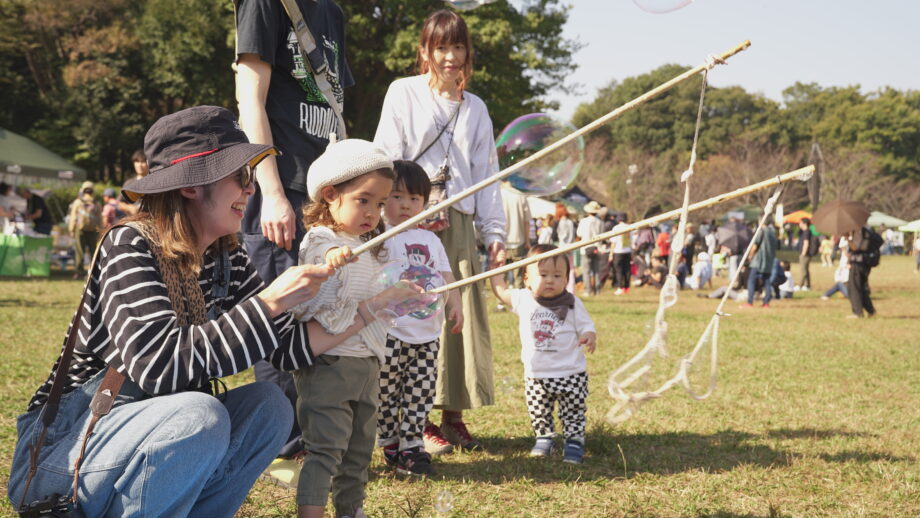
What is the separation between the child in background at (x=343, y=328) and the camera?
2.69 metres

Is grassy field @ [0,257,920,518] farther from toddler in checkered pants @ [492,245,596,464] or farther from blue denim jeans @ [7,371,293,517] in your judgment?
blue denim jeans @ [7,371,293,517]

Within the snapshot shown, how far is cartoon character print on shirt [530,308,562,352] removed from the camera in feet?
13.9

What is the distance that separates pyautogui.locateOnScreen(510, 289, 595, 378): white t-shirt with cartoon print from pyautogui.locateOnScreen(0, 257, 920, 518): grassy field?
352 millimetres

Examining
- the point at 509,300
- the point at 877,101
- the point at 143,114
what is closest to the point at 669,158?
the point at 877,101

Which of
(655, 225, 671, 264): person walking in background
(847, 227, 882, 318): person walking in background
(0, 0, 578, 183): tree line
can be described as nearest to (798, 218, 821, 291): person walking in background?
(655, 225, 671, 264): person walking in background

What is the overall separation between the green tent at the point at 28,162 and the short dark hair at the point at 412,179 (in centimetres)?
1958

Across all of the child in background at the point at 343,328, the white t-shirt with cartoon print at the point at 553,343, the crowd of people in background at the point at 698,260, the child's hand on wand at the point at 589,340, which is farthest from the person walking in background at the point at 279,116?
the crowd of people in background at the point at 698,260

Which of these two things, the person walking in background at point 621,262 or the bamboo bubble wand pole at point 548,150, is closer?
the bamboo bubble wand pole at point 548,150

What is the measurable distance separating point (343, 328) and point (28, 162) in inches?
871

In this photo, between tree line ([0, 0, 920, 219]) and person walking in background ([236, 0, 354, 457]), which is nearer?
person walking in background ([236, 0, 354, 457])

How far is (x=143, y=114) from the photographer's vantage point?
108ft

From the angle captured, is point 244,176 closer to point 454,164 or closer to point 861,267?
point 454,164

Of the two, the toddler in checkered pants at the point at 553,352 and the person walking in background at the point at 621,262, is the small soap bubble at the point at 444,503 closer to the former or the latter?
the toddler in checkered pants at the point at 553,352

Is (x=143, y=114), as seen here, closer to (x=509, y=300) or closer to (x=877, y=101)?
(x=509, y=300)
